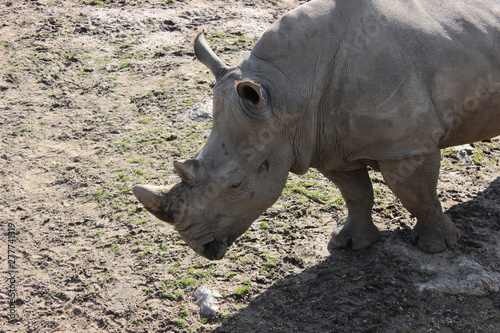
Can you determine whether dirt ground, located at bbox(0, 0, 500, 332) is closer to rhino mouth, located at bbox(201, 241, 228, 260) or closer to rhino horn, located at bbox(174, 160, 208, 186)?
rhino mouth, located at bbox(201, 241, 228, 260)

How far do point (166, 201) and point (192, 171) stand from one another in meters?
0.27

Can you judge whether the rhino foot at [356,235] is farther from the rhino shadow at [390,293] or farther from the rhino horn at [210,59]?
the rhino horn at [210,59]

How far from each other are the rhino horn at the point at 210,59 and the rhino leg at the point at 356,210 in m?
1.31

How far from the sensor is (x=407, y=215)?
631cm

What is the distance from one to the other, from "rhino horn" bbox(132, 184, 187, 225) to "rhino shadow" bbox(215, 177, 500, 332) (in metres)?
1.12

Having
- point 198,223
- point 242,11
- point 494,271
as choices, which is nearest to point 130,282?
point 198,223

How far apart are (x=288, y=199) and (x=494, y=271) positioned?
2.11m

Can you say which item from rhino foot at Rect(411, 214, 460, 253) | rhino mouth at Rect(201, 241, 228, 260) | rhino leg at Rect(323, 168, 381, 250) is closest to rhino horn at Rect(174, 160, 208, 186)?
rhino mouth at Rect(201, 241, 228, 260)

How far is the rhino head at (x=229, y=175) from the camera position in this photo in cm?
466

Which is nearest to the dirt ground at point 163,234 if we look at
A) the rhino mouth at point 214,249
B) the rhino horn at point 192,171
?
the rhino mouth at point 214,249

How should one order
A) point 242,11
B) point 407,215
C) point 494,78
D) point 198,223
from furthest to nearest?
point 242,11 → point 407,215 → point 494,78 → point 198,223

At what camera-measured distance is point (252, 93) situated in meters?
4.59

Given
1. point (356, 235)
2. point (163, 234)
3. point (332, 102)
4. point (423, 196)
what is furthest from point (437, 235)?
point (163, 234)

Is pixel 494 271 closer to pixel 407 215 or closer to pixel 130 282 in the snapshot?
pixel 407 215
